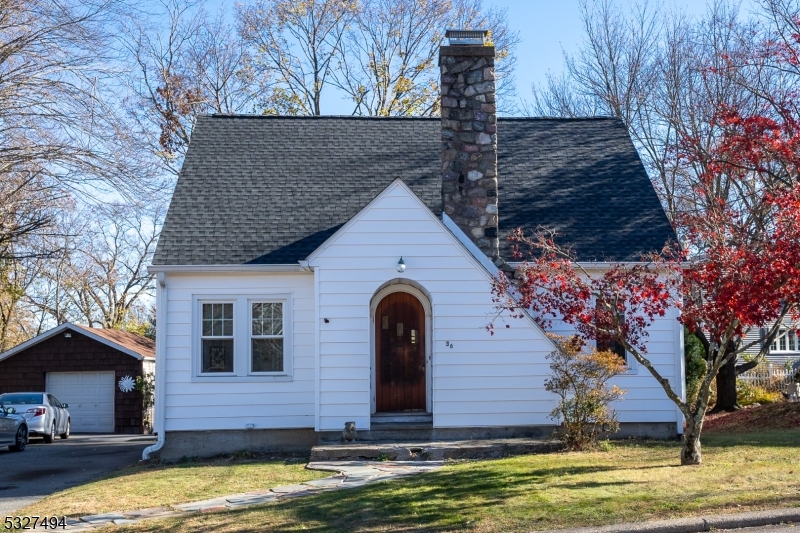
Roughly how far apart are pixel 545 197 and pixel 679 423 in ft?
16.8

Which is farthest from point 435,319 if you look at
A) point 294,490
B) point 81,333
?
point 81,333

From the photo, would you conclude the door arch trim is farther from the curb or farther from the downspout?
the curb

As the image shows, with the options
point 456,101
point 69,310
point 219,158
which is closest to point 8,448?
point 219,158

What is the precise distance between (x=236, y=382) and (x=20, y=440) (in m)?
8.91

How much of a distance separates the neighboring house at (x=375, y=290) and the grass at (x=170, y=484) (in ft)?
3.30

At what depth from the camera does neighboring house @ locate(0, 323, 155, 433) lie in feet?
100

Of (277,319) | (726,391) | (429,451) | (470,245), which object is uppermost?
(470,245)

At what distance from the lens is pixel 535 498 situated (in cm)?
918

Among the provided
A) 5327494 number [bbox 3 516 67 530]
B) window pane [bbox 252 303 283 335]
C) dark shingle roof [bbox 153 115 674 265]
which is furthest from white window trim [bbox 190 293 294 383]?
5327494 number [bbox 3 516 67 530]

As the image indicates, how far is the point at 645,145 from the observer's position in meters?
25.9

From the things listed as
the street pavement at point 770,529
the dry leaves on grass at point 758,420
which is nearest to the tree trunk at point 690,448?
the street pavement at point 770,529

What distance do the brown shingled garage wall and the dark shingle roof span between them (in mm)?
14167

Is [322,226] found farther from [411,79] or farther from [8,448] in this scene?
[411,79]

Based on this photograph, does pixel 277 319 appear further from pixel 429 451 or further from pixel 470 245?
pixel 429 451
